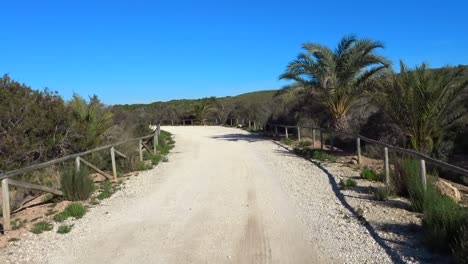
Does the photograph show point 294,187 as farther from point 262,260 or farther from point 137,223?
point 262,260

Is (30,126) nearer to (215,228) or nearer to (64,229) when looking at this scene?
(64,229)

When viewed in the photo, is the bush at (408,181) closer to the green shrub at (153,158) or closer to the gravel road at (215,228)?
the gravel road at (215,228)

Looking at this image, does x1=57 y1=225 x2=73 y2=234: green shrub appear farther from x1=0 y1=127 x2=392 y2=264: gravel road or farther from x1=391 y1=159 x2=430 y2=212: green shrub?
x1=391 y1=159 x2=430 y2=212: green shrub

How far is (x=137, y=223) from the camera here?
7.88 m

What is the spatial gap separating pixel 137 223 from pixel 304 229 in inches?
117

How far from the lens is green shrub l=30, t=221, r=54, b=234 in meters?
7.55

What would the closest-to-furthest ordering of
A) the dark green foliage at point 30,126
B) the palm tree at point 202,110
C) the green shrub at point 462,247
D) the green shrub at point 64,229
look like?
the green shrub at point 462,247
the green shrub at point 64,229
the dark green foliage at point 30,126
the palm tree at point 202,110

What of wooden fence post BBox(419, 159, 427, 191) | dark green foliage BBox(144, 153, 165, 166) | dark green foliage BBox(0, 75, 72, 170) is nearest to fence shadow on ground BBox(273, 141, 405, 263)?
wooden fence post BBox(419, 159, 427, 191)

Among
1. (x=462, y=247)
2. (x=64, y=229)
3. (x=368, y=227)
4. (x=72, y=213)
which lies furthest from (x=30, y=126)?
(x=462, y=247)

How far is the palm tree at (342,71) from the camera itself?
2044 cm

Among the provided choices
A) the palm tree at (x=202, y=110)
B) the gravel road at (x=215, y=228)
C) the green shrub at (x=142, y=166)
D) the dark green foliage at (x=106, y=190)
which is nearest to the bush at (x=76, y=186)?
the dark green foliage at (x=106, y=190)

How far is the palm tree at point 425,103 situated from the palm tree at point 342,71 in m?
5.33

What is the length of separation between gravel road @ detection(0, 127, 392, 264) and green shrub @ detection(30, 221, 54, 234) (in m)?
0.17

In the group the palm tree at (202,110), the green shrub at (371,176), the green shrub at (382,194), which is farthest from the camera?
the palm tree at (202,110)
